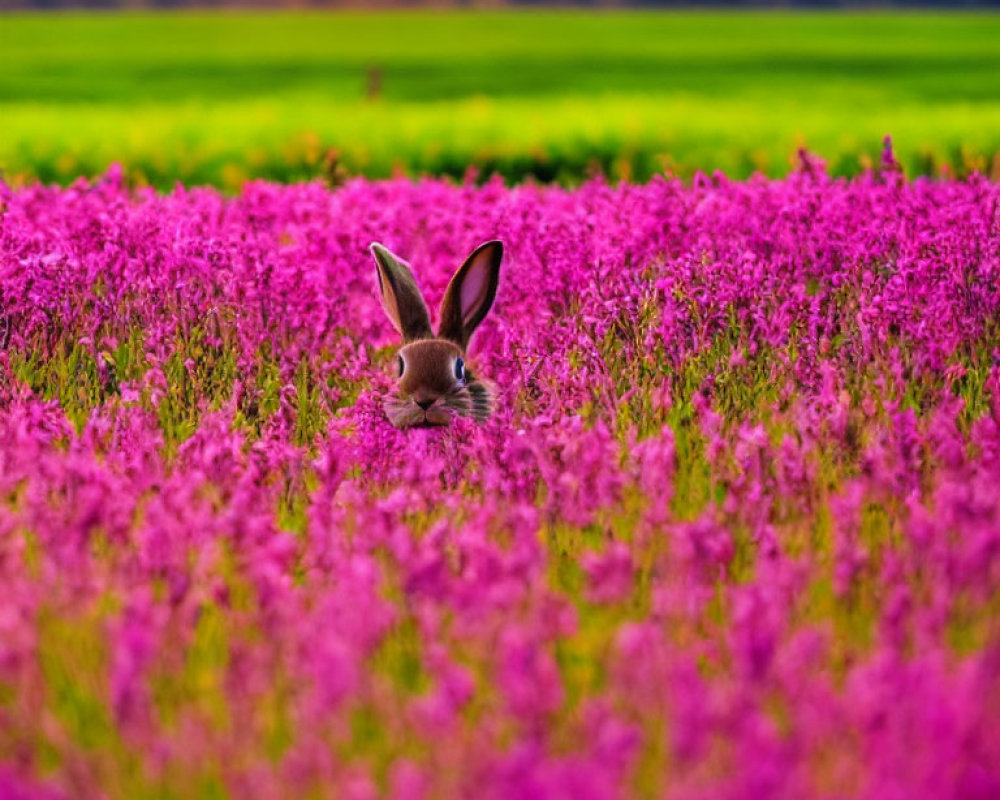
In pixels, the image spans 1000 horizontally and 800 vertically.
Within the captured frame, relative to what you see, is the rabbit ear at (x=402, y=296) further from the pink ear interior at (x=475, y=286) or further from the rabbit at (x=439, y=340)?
the pink ear interior at (x=475, y=286)

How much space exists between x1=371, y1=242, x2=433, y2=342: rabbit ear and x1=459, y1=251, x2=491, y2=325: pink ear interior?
0.50 feet

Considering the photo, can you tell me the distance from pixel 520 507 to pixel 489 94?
28.5 m

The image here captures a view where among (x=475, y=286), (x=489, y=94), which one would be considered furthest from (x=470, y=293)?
(x=489, y=94)

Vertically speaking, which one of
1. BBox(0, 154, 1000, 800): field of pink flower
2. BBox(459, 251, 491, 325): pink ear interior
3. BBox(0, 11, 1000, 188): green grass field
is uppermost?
BBox(0, 11, 1000, 188): green grass field

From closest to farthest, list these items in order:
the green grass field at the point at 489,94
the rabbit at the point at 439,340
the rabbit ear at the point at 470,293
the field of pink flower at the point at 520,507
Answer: the field of pink flower at the point at 520,507, the rabbit at the point at 439,340, the rabbit ear at the point at 470,293, the green grass field at the point at 489,94

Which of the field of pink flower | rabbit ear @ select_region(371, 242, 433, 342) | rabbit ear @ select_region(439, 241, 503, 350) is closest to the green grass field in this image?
the field of pink flower

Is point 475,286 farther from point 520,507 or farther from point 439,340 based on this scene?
point 520,507

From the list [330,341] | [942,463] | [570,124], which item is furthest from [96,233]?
[570,124]

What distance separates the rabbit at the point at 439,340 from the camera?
175 inches

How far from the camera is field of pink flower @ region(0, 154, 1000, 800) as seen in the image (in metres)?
2.28

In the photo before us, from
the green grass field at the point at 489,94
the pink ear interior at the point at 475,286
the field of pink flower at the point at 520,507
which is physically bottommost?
the field of pink flower at the point at 520,507

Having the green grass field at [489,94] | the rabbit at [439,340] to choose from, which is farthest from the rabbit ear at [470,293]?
the green grass field at [489,94]

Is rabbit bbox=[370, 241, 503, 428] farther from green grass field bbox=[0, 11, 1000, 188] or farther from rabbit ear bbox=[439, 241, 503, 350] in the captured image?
green grass field bbox=[0, 11, 1000, 188]

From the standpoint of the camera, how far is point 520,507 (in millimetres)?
3469
